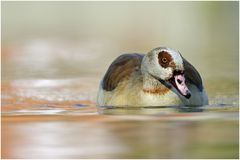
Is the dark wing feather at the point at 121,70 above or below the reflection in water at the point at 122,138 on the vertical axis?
above

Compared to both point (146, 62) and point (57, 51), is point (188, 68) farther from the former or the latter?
point (57, 51)

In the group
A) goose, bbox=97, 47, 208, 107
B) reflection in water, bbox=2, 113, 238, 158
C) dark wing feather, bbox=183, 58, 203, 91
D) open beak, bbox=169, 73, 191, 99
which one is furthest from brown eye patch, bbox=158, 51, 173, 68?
reflection in water, bbox=2, 113, 238, 158

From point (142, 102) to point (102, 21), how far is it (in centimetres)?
1504

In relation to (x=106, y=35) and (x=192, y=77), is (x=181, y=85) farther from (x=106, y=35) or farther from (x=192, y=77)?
(x=106, y=35)

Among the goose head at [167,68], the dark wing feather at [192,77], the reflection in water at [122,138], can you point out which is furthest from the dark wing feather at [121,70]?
the reflection in water at [122,138]

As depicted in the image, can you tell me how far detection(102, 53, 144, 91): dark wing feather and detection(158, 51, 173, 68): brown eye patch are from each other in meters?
0.73

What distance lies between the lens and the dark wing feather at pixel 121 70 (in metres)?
12.8

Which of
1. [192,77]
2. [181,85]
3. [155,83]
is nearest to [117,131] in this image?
[181,85]

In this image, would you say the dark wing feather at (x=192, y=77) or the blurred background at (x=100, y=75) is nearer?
the blurred background at (x=100, y=75)

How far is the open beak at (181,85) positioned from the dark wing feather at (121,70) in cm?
102

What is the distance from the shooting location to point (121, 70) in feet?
42.3

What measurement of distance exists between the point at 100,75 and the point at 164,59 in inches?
192

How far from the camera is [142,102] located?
40.5ft

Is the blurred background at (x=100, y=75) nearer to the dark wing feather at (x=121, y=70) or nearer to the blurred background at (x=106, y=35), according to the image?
the blurred background at (x=106, y=35)
